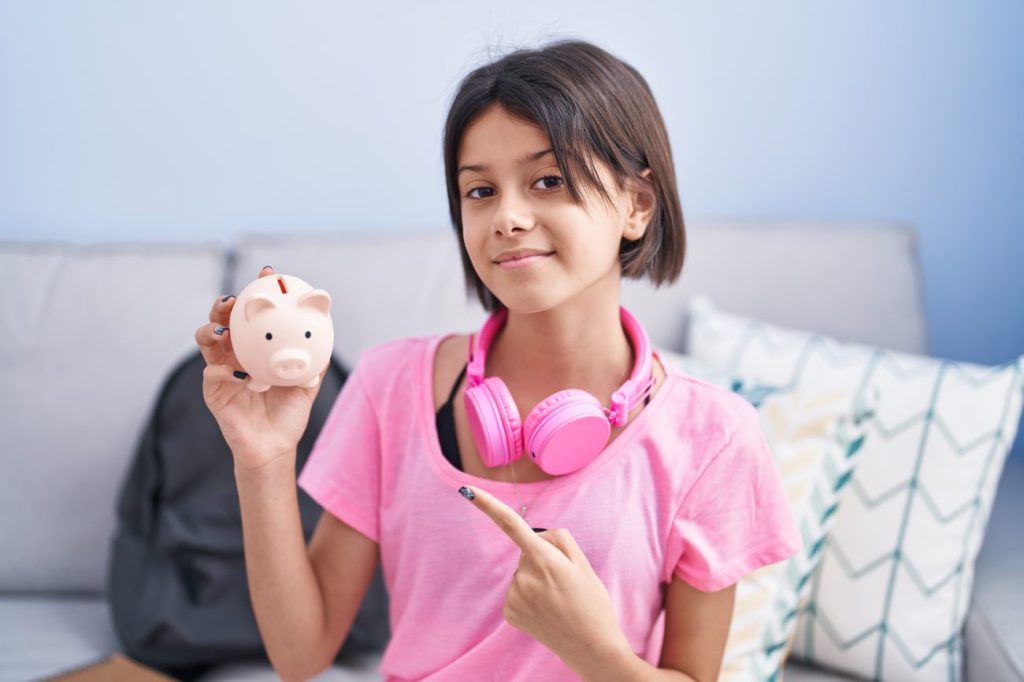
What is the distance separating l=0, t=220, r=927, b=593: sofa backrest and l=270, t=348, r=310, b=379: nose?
82 cm

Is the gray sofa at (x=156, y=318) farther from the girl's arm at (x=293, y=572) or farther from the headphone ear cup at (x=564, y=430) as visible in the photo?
the headphone ear cup at (x=564, y=430)

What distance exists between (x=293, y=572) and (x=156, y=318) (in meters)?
0.85

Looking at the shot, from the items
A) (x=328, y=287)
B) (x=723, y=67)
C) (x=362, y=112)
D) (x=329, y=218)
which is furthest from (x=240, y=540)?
(x=723, y=67)

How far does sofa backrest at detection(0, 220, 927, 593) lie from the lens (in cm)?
159

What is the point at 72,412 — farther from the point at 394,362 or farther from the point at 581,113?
the point at 581,113

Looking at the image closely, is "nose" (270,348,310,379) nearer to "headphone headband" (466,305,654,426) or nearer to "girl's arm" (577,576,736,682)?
"headphone headband" (466,305,654,426)

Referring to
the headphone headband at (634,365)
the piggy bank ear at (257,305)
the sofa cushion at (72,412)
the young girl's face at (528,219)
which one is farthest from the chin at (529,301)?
the sofa cushion at (72,412)

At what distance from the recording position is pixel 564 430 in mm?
882

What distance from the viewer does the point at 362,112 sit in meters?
1.80

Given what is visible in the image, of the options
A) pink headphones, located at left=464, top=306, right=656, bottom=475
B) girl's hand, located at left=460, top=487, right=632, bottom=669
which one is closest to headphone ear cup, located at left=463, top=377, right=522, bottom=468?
pink headphones, located at left=464, top=306, right=656, bottom=475

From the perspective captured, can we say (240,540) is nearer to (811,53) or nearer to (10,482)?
(10,482)

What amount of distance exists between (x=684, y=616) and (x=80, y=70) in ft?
5.21

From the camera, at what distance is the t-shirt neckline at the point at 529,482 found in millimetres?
943

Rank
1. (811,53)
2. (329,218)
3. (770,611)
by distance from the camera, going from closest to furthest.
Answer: (770,611) → (811,53) → (329,218)
